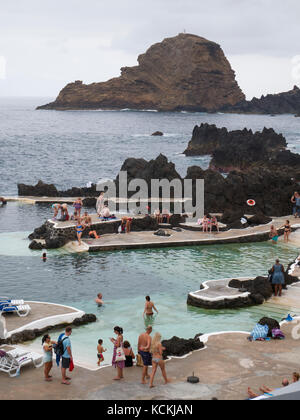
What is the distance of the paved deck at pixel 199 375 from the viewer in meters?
15.0

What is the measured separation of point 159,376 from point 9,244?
68.1ft

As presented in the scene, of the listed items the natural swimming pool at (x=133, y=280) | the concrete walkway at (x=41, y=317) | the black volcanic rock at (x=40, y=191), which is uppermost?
the black volcanic rock at (x=40, y=191)

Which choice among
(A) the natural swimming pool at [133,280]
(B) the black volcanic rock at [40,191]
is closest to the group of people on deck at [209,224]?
(A) the natural swimming pool at [133,280]

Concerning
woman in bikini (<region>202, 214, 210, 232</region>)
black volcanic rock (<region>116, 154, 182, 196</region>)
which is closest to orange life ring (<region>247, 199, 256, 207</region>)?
woman in bikini (<region>202, 214, 210, 232</region>)

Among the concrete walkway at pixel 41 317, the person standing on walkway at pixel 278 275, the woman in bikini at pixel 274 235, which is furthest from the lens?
the woman in bikini at pixel 274 235

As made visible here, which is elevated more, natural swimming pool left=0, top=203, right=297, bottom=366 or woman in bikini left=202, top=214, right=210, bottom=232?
woman in bikini left=202, top=214, right=210, bottom=232

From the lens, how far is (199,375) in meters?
16.4

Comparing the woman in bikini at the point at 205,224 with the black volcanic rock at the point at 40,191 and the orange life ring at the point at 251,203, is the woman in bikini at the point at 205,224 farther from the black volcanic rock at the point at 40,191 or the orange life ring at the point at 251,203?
the black volcanic rock at the point at 40,191

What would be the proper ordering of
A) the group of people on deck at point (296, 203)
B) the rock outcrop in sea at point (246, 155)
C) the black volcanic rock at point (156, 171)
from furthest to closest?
the rock outcrop in sea at point (246, 155) < the black volcanic rock at point (156, 171) < the group of people on deck at point (296, 203)

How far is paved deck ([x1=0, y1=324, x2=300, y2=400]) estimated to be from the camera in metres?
15.0

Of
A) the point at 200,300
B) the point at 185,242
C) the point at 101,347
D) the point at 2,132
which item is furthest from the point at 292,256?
the point at 2,132

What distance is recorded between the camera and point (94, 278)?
2861cm

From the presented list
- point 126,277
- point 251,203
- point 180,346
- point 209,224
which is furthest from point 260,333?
point 251,203

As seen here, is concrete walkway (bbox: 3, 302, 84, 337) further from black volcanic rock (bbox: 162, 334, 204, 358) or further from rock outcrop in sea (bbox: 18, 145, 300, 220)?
rock outcrop in sea (bbox: 18, 145, 300, 220)
